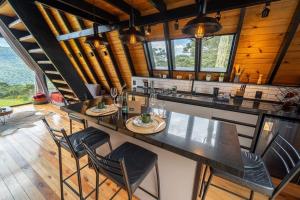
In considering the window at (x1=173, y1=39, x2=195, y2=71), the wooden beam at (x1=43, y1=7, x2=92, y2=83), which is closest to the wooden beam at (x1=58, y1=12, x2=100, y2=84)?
the wooden beam at (x1=43, y1=7, x2=92, y2=83)

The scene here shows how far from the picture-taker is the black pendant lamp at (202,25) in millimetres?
1086

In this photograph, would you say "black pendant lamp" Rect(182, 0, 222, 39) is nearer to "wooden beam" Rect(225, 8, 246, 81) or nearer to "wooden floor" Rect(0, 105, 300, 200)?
"wooden beam" Rect(225, 8, 246, 81)

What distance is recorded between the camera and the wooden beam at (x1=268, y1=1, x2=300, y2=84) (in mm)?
1761

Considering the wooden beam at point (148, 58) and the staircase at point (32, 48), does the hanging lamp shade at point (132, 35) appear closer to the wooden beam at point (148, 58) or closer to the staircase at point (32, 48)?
the wooden beam at point (148, 58)

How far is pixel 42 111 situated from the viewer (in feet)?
14.9

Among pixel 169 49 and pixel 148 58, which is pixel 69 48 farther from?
pixel 169 49

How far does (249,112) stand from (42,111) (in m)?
5.76

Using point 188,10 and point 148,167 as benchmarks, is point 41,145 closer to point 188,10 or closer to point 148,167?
point 148,167

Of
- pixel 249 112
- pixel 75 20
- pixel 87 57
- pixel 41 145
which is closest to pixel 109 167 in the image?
pixel 249 112

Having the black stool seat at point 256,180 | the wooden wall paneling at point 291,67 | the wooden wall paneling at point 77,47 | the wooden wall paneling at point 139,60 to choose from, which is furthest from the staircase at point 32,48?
the wooden wall paneling at point 291,67

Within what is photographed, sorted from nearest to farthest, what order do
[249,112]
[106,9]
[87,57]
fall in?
[249,112] → [106,9] → [87,57]

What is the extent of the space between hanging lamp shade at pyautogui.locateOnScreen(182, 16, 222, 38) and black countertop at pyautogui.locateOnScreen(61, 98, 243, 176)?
87 centimetres

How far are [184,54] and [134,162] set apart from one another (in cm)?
260

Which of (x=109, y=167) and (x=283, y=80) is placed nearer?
(x=109, y=167)
